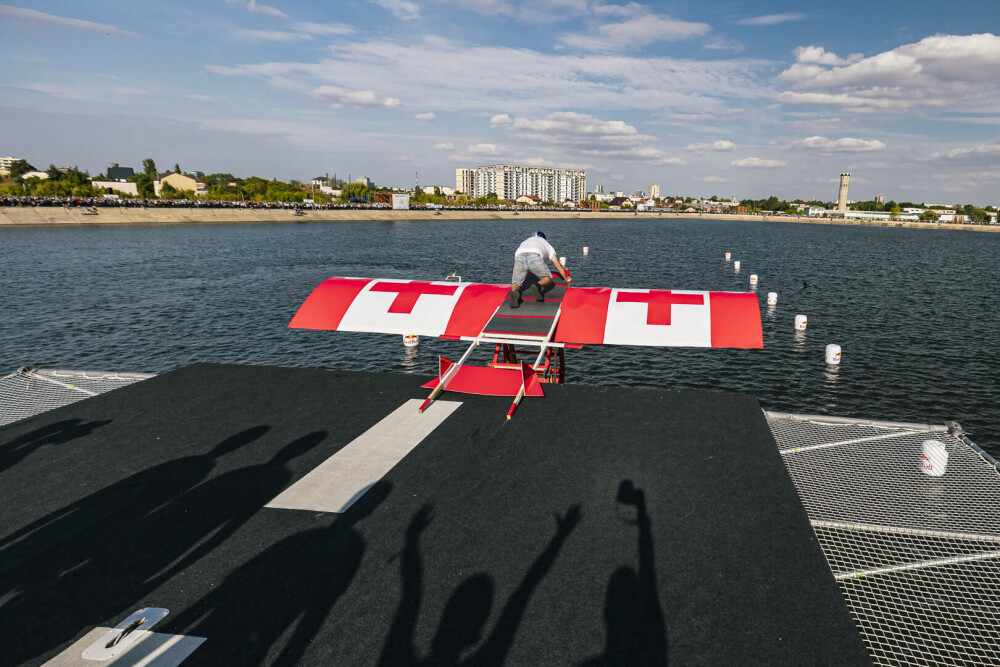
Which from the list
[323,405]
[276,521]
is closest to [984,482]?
[276,521]

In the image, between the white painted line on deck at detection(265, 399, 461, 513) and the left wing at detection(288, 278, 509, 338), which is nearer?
the white painted line on deck at detection(265, 399, 461, 513)

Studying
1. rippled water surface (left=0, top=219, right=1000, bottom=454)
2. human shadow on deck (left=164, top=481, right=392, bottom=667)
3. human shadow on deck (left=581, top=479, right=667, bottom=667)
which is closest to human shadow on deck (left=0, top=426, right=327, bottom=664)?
human shadow on deck (left=164, top=481, right=392, bottom=667)

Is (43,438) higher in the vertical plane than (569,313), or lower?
lower

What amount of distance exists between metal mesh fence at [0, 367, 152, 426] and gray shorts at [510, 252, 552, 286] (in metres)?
9.80

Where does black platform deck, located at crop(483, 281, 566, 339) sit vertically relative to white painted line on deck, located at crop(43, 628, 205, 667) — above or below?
above

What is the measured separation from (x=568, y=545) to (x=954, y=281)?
70992 mm

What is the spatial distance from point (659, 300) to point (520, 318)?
11.2 feet

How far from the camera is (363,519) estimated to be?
21.3 ft

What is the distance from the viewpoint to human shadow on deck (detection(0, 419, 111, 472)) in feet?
26.3

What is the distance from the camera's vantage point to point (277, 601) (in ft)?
16.8

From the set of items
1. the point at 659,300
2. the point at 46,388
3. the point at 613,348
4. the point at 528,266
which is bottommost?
the point at 613,348

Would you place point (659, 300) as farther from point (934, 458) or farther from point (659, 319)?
point (934, 458)

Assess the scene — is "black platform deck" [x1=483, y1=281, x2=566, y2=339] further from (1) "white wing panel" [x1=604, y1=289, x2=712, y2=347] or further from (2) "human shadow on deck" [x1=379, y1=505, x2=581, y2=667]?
(2) "human shadow on deck" [x1=379, y1=505, x2=581, y2=667]

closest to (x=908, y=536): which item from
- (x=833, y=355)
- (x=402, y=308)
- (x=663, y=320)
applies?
(x=663, y=320)
